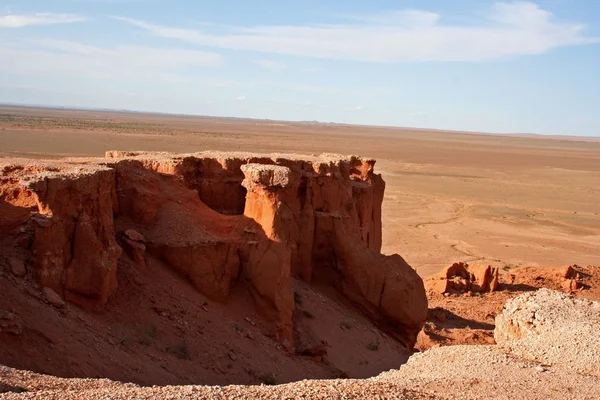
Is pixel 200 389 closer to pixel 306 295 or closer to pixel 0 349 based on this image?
pixel 0 349

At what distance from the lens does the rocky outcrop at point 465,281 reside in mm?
27656

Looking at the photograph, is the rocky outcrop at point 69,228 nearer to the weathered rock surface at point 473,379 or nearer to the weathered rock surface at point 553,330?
the weathered rock surface at point 473,379

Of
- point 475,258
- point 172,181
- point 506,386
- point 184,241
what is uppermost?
point 172,181

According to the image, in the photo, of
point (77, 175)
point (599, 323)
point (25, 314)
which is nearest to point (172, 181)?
point (77, 175)

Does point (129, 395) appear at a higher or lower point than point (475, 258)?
higher

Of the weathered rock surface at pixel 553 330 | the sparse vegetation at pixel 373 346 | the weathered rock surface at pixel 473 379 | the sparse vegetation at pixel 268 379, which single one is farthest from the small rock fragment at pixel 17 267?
the sparse vegetation at pixel 373 346

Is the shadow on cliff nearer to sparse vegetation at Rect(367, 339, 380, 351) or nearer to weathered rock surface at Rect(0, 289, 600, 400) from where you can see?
sparse vegetation at Rect(367, 339, 380, 351)

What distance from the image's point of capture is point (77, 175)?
12453mm

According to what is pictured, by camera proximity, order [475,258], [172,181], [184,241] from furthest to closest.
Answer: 1. [475,258]
2. [172,181]
3. [184,241]

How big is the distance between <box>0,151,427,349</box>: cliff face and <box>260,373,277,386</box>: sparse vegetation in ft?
6.28

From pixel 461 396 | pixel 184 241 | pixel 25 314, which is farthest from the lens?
pixel 184 241

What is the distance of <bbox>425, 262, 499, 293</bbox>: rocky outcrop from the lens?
27656 millimetres

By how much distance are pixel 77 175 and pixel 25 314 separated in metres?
2.91

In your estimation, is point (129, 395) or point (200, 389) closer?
point (129, 395)
